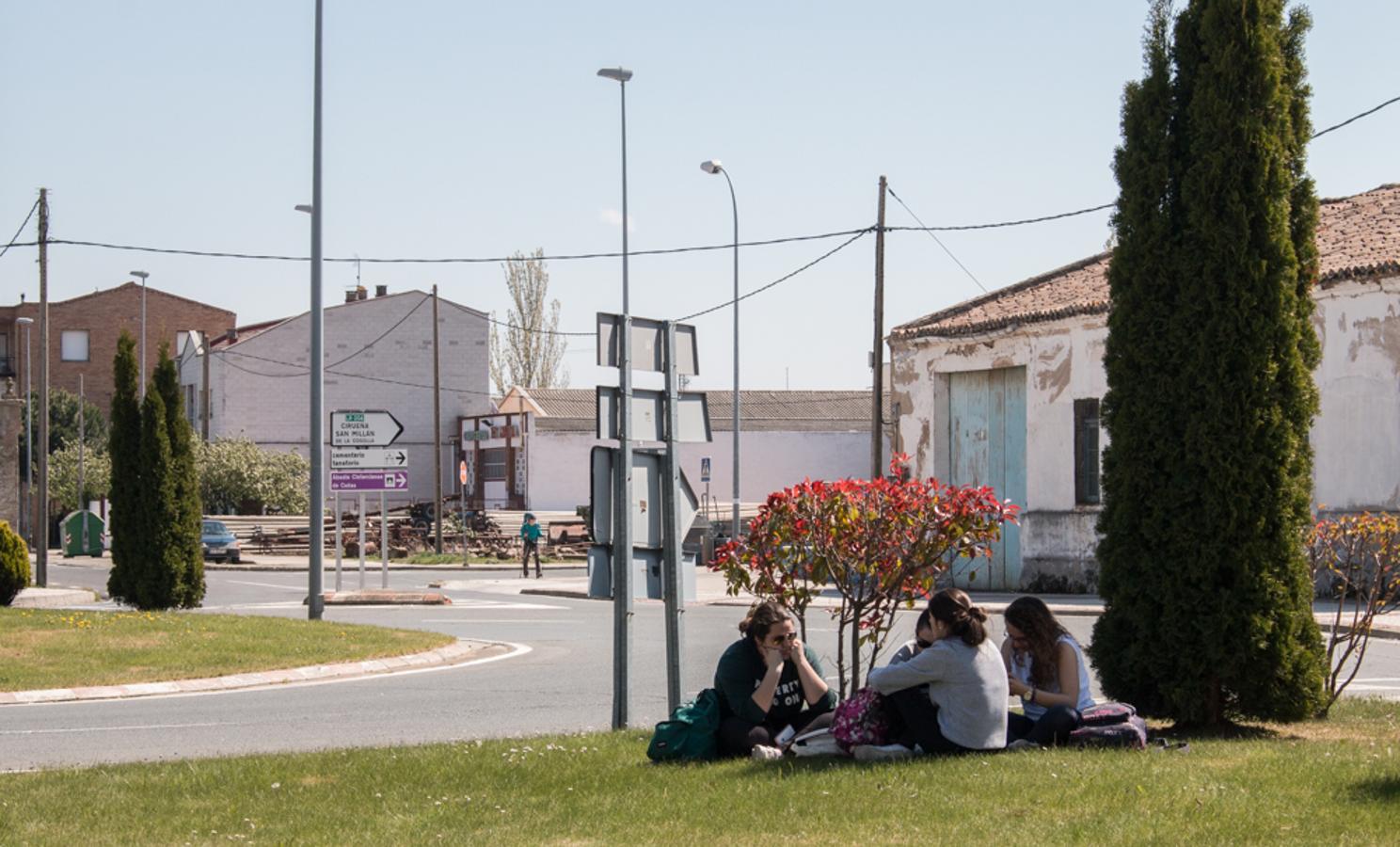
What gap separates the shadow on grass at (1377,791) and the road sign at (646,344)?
4662 millimetres

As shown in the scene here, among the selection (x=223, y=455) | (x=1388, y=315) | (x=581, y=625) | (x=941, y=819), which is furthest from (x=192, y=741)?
(x=223, y=455)

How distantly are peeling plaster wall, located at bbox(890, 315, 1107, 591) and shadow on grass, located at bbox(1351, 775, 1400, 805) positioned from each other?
20.9 meters

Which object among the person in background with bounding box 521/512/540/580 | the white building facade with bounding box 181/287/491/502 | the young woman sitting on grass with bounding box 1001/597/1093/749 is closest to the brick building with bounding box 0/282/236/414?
the white building facade with bounding box 181/287/491/502

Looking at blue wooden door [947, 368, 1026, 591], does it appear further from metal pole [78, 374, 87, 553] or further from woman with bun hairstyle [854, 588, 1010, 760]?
metal pole [78, 374, 87, 553]

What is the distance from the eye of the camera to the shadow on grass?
7203mm

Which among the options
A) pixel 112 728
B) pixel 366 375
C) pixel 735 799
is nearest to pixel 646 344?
pixel 735 799

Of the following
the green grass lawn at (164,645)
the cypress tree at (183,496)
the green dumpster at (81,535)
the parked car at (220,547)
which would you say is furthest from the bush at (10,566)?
the parked car at (220,547)

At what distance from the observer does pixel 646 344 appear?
10.4 m

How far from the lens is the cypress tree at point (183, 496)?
22.6m

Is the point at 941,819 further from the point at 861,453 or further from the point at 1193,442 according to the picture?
the point at 861,453

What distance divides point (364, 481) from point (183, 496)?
6589 mm

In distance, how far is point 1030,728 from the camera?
903 cm

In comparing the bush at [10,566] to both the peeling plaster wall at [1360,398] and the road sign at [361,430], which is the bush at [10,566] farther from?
the peeling plaster wall at [1360,398]

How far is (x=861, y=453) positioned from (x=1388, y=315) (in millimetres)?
47007
